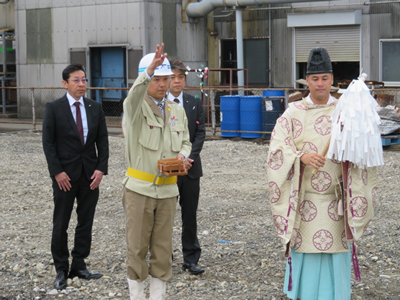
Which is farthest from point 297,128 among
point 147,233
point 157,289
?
point 157,289

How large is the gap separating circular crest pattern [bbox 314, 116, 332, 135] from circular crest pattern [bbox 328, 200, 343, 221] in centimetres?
50

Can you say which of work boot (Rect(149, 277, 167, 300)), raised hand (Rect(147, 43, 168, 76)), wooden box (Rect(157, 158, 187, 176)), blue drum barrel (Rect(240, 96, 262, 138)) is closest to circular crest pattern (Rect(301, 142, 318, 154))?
wooden box (Rect(157, 158, 187, 176))

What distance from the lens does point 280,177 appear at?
4.94 meters

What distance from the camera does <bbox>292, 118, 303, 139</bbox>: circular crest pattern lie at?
16.3 ft

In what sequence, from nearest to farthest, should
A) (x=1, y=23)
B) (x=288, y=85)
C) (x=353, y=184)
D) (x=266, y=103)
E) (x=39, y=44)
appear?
(x=353, y=184), (x=266, y=103), (x=288, y=85), (x=39, y=44), (x=1, y=23)

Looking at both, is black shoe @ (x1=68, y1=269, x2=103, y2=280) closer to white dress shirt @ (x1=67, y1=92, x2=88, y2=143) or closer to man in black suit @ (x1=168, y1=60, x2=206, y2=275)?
man in black suit @ (x1=168, y1=60, x2=206, y2=275)

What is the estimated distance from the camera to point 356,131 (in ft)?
15.5

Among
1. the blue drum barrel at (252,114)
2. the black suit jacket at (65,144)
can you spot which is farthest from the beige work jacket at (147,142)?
the blue drum barrel at (252,114)

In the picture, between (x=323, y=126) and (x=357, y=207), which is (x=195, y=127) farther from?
(x=357, y=207)

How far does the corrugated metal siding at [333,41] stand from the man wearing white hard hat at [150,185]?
1548cm

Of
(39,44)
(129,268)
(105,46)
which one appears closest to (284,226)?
(129,268)

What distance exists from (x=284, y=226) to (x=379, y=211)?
4.64m

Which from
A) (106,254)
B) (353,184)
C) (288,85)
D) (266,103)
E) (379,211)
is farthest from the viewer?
(288,85)

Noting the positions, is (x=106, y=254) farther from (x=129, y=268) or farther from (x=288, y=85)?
(x=288, y=85)
